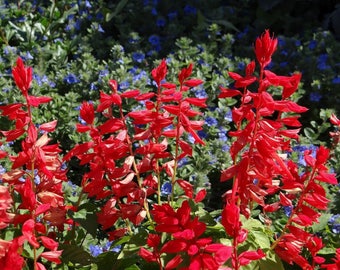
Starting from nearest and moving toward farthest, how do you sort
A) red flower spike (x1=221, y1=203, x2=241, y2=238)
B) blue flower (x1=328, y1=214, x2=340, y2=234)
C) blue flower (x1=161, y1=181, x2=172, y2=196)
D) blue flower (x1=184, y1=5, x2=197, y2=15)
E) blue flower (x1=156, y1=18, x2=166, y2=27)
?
red flower spike (x1=221, y1=203, x2=241, y2=238) → blue flower (x1=328, y1=214, x2=340, y2=234) → blue flower (x1=161, y1=181, x2=172, y2=196) → blue flower (x1=156, y1=18, x2=166, y2=27) → blue flower (x1=184, y1=5, x2=197, y2=15)

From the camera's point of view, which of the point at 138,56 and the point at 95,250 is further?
the point at 138,56

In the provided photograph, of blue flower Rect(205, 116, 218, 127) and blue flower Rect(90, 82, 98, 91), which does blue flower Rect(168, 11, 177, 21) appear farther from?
blue flower Rect(205, 116, 218, 127)

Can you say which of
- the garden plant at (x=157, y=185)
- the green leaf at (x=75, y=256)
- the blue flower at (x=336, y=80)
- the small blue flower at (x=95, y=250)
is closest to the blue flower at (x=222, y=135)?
the blue flower at (x=336, y=80)

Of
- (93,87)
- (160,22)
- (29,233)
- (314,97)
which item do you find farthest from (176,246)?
(160,22)

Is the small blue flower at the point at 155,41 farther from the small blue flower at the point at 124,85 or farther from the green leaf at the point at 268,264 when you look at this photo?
the green leaf at the point at 268,264

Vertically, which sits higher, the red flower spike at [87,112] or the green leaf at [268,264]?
the red flower spike at [87,112]

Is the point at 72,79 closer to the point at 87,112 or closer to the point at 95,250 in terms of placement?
the point at 95,250

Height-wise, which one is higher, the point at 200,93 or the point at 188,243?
the point at 188,243

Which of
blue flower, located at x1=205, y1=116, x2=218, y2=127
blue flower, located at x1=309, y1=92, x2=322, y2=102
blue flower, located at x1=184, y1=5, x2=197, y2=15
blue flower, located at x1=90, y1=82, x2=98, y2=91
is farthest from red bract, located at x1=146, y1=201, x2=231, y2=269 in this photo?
blue flower, located at x1=184, y1=5, x2=197, y2=15

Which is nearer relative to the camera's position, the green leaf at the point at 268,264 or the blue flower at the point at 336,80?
the green leaf at the point at 268,264

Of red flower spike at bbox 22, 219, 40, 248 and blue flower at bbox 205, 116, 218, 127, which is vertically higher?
red flower spike at bbox 22, 219, 40, 248

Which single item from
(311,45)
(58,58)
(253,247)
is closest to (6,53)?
(58,58)

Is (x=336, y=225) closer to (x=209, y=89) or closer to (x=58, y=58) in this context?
(x=209, y=89)

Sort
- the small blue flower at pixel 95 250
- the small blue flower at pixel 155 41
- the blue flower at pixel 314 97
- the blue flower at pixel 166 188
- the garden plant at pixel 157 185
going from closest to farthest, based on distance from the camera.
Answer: the garden plant at pixel 157 185, the small blue flower at pixel 95 250, the blue flower at pixel 166 188, the blue flower at pixel 314 97, the small blue flower at pixel 155 41
